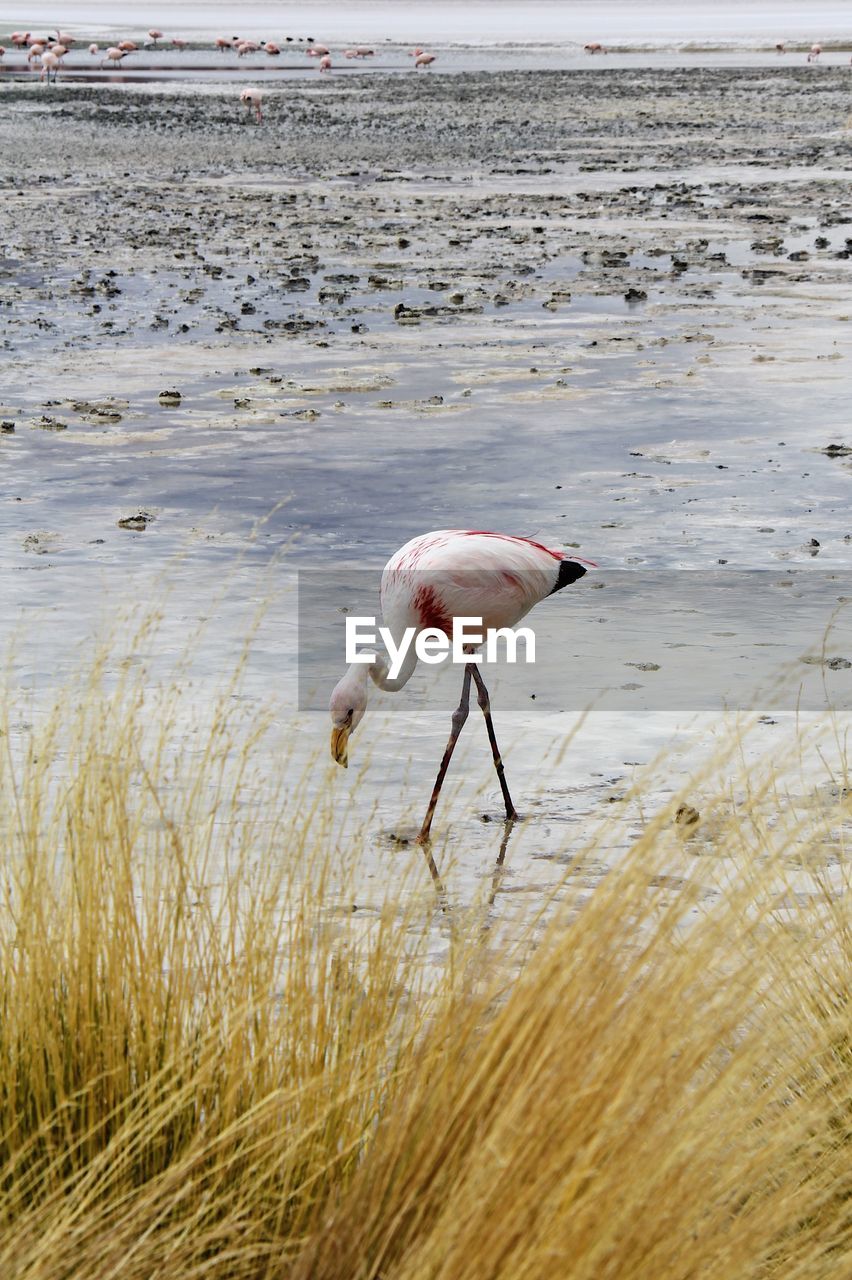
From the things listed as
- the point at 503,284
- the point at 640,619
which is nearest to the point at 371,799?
the point at 640,619

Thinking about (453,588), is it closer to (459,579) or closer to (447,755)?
(459,579)

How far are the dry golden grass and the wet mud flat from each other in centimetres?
48

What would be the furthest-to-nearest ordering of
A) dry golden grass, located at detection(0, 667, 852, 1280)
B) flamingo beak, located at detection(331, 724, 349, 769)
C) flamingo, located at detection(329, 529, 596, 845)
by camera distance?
flamingo, located at detection(329, 529, 596, 845)
flamingo beak, located at detection(331, 724, 349, 769)
dry golden grass, located at detection(0, 667, 852, 1280)

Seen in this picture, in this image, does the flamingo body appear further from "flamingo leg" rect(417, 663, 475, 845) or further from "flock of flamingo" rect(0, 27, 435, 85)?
"flock of flamingo" rect(0, 27, 435, 85)

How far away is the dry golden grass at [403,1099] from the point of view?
2980 millimetres

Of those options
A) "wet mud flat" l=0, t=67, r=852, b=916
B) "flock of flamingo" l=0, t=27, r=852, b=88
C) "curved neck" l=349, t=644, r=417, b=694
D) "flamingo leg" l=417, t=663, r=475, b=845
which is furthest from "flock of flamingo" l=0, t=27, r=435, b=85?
"curved neck" l=349, t=644, r=417, b=694

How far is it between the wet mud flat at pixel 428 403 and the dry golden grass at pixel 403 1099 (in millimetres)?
480

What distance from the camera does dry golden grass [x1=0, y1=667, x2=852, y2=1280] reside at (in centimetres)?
298

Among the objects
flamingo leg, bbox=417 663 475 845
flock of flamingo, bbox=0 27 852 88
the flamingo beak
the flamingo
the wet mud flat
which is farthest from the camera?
flock of flamingo, bbox=0 27 852 88

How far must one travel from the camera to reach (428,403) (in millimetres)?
13805

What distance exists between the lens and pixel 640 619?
344 inches

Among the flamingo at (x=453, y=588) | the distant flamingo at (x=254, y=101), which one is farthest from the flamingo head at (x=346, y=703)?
the distant flamingo at (x=254, y=101)

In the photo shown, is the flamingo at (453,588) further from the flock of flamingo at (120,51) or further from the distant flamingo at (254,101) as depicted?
the flock of flamingo at (120,51)

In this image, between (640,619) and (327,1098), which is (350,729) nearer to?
(327,1098)
